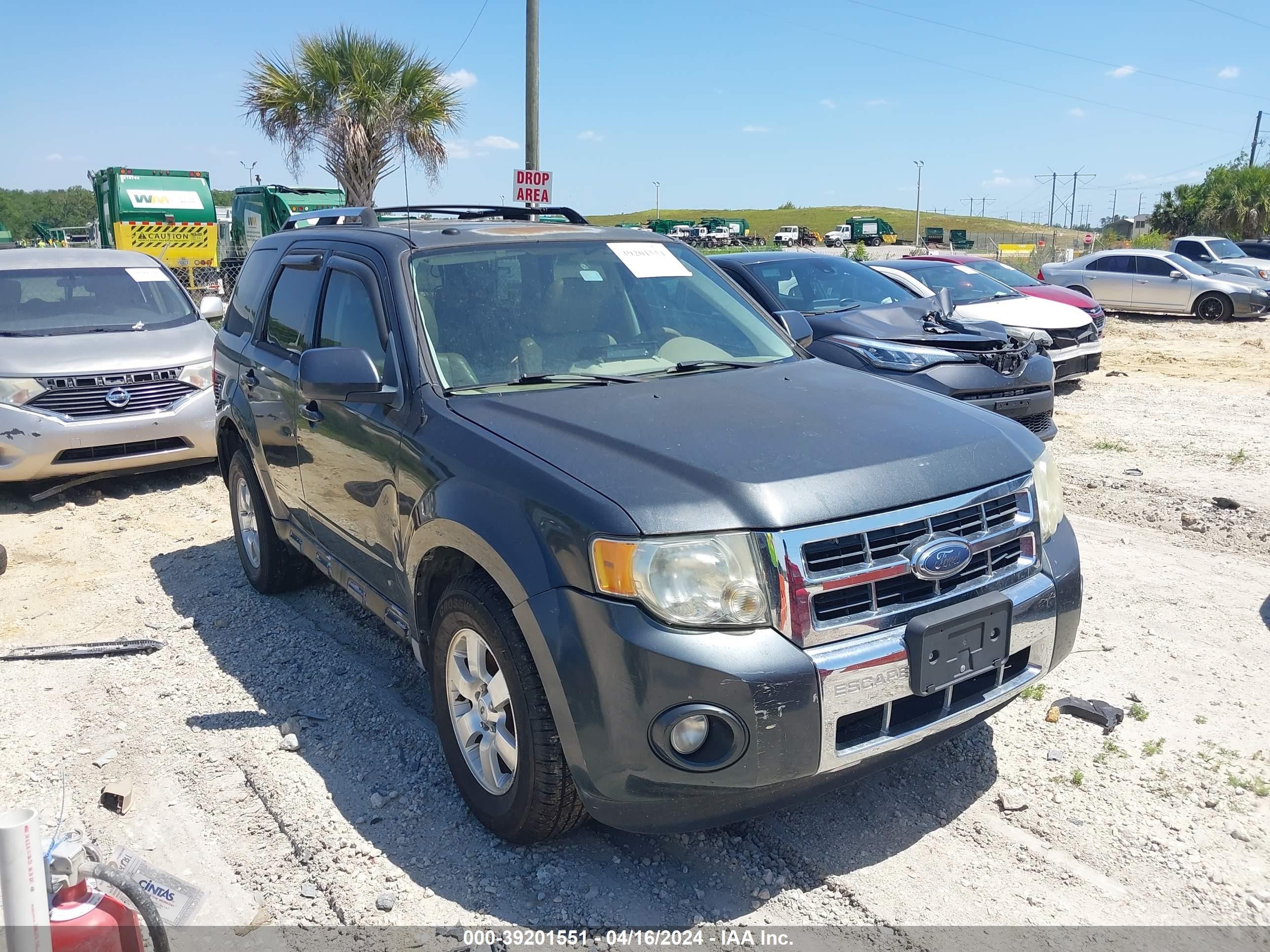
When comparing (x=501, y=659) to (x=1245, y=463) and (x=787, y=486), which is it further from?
(x=1245, y=463)

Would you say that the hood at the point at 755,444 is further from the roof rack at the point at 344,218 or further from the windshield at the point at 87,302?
the windshield at the point at 87,302

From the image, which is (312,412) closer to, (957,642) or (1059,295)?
(957,642)

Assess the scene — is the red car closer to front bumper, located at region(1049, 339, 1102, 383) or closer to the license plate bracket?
front bumper, located at region(1049, 339, 1102, 383)

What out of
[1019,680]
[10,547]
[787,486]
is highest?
[787,486]

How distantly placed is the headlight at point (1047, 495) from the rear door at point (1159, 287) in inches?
777

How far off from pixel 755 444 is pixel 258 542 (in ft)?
11.4

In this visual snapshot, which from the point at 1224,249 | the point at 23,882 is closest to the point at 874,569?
the point at 23,882

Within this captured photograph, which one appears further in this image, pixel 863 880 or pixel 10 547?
pixel 10 547

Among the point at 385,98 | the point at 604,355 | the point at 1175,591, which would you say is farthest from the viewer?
the point at 385,98

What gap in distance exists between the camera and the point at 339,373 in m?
3.49

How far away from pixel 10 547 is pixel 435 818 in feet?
15.8

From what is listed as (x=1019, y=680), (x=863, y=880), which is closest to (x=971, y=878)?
(x=863, y=880)

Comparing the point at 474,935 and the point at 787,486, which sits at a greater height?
the point at 787,486

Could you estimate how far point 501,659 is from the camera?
291 centimetres
